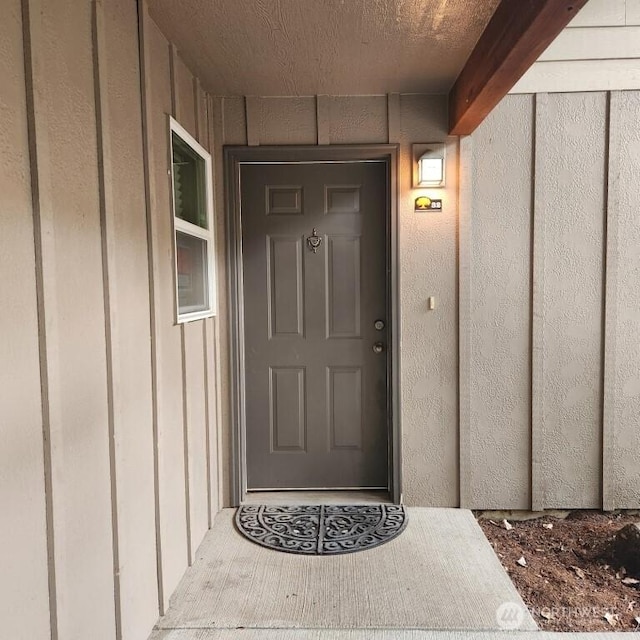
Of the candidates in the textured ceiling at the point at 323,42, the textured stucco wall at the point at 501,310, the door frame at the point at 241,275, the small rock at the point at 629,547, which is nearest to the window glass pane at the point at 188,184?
the door frame at the point at 241,275

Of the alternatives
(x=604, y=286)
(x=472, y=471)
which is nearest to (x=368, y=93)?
(x=604, y=286)

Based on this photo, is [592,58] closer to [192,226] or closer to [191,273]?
[192,226]

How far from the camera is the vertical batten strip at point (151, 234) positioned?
1747 millimetres

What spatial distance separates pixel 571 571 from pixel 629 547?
32 cm

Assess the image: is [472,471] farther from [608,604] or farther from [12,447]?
[12,447]

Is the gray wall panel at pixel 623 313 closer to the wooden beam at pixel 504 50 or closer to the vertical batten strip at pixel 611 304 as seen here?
the vertical batten strip at pixel 611 304

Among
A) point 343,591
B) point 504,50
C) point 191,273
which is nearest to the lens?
point 504,50

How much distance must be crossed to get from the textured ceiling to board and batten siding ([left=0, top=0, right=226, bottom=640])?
18 centimetres

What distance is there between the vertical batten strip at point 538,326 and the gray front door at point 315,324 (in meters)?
0.87

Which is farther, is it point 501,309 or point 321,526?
point 501,309

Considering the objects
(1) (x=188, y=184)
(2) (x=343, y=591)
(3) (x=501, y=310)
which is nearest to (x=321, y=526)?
(2) (x=343, y=591)

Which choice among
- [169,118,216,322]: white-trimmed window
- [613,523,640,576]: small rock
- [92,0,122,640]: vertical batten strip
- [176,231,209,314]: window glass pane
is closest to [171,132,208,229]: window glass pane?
[169,118,216,322]: white-trimmed window

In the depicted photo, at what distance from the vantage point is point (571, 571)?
222 centimetres

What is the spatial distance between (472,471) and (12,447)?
2.40m
